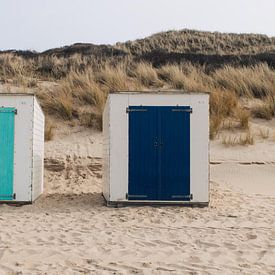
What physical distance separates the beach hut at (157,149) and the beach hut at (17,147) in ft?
4.94

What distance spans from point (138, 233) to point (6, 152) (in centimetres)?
367

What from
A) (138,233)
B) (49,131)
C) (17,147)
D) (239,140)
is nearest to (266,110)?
(239,140)

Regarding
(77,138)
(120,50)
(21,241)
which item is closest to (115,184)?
(21,241)

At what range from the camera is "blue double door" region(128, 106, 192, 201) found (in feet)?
32.9

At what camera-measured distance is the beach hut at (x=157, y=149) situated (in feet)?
32.9

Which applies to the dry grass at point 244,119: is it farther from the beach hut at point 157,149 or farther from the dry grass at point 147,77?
the beach hut at point 157,149

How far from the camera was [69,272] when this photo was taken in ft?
18.2

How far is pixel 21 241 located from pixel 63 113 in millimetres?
11189

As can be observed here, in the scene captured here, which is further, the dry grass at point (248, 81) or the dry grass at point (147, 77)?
the dry grass at point (147, 77)

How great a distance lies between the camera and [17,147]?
10.2 meters

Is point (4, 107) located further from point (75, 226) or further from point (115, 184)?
point (75, 226)

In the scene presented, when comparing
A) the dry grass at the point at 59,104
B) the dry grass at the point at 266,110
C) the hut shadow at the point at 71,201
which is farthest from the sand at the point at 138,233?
the dry grass at the point at 266,110

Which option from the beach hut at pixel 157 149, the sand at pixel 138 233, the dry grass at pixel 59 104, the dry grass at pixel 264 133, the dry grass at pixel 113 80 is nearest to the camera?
the sand at pixel 138 233

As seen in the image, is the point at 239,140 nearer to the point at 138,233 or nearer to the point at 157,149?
the point at 157,149
